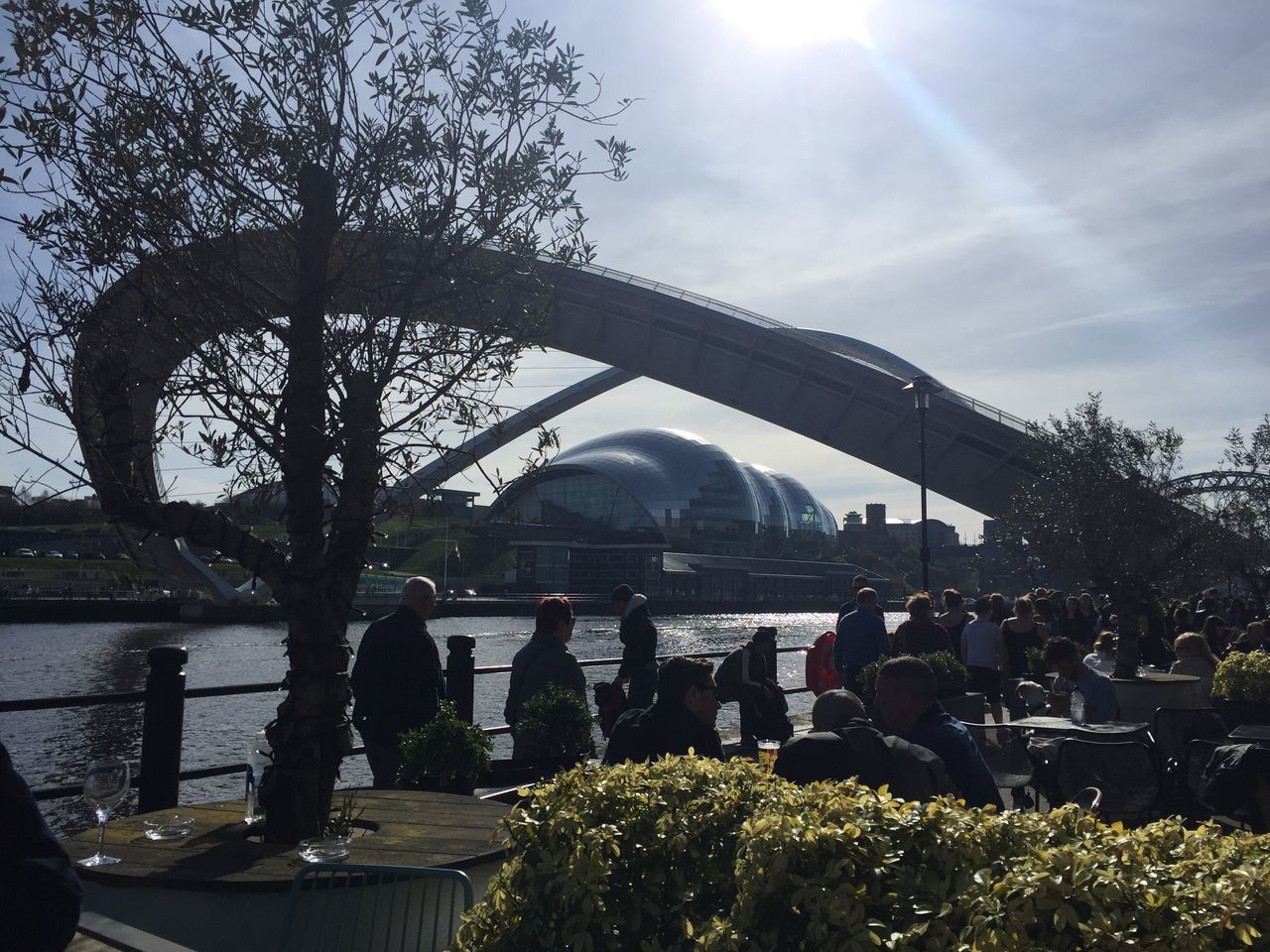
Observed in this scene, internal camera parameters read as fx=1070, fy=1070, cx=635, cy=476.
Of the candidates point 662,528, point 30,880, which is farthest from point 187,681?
point 662,528

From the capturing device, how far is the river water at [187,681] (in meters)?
13.6

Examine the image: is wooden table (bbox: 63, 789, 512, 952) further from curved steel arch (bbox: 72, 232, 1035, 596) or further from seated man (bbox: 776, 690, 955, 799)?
curved steel arch (bbox: 72, 232, 1035, 596)

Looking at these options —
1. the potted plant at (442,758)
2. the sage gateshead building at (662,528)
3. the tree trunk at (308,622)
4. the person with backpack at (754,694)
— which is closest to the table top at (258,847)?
the tree trunk at (308,622)

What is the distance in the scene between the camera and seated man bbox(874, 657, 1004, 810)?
14.2 feet

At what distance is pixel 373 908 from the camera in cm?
333

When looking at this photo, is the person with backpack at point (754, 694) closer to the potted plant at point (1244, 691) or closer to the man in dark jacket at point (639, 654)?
the man in dark jacket at point (639, 654)

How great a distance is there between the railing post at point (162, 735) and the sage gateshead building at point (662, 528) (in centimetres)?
7830

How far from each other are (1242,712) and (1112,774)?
382cm

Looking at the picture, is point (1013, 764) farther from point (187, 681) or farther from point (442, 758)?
point (187, 681)

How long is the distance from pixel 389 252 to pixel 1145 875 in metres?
4.72

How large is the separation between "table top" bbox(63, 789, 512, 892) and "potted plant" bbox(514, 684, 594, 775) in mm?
1968

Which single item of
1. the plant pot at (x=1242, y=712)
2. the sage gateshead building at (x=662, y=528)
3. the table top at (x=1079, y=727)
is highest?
the sage gateshead building at (x=662, y=528)

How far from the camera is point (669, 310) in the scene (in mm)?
31359

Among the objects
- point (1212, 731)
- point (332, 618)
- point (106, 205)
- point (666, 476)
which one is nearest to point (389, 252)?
point (106, 205)
